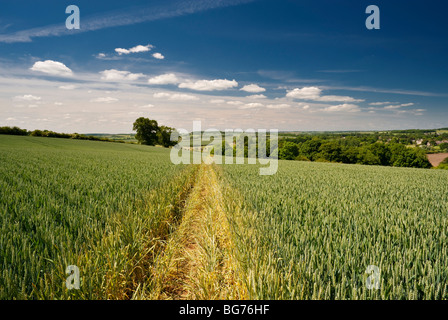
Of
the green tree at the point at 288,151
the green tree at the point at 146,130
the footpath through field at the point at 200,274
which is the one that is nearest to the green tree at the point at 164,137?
the green tree at the point at 146,130

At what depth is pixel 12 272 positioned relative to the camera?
2.46 m

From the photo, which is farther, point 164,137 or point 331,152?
point 164,137

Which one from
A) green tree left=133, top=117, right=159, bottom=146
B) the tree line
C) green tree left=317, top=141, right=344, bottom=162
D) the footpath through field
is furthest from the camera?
green tree left=133, top=117, right=159, bottom=146

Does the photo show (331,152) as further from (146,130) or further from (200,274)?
(200,274)

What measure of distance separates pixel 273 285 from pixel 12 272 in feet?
9.88

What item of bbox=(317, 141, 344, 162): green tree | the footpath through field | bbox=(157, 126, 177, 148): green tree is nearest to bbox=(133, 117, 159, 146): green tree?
bbox=(157, 126, 177, 148): green tree

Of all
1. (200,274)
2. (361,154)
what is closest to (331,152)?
(361,154)

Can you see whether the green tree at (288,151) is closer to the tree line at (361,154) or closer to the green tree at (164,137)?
the tree line at (361,154)

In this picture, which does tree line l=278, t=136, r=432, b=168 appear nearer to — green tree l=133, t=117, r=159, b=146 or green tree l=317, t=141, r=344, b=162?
green tree l=317, t=141, r=344, b=162

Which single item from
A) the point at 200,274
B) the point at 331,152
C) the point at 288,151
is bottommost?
the point at 200,274
